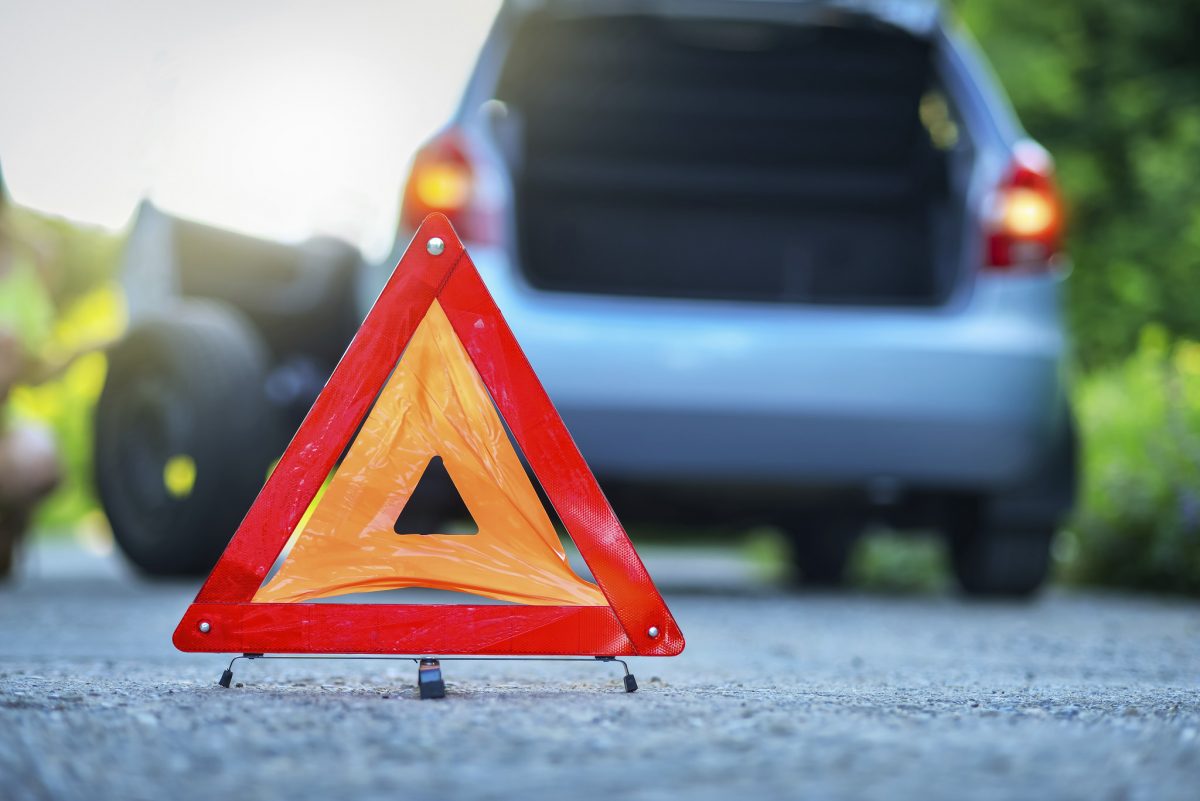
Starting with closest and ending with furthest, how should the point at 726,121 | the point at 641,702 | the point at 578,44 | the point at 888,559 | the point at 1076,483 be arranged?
the point at 641,702
the point at 1076,483
the point at 578,44
the point at 726,121
the point at 888,559

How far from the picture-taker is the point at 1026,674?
3209 mm

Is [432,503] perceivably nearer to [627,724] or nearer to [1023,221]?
[1023,221]

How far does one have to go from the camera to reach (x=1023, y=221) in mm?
4930

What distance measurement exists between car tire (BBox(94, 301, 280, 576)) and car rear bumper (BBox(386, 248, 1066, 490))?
93cm

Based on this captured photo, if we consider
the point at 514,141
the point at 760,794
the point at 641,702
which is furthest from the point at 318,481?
the point at 514,141

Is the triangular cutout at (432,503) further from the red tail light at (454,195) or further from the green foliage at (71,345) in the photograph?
the green foliage at (71,345)

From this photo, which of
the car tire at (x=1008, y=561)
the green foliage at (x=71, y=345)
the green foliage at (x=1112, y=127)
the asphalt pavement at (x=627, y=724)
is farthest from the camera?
the green foliage at (x=1112, y=127)

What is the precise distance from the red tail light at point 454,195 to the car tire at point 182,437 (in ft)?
2.58

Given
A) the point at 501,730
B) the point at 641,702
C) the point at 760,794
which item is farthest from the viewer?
the point at 641,702

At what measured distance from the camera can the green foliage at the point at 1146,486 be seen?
5.76 m

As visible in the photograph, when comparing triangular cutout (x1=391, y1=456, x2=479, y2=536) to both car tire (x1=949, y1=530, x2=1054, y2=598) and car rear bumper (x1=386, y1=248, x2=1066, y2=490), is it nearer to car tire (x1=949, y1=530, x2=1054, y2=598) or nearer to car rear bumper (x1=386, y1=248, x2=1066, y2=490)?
car rear bumper (x1=386, y1=248, x2=1066, y2=490)

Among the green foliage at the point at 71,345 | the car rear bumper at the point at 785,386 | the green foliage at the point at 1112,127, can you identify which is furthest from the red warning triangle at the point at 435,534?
the green foliage at the point at 1112,127

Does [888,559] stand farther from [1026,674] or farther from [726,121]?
[1026,674]

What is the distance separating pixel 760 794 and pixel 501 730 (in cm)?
50
